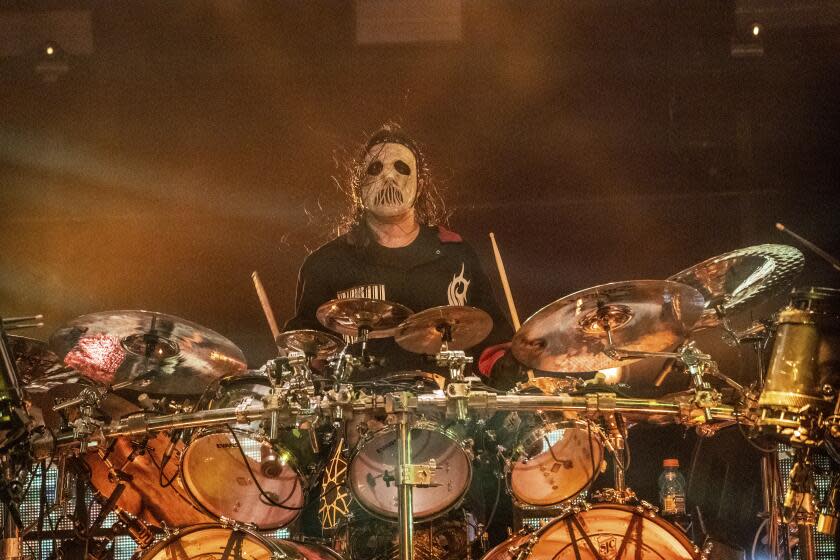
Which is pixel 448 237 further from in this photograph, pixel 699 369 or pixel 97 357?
pixel 97 357

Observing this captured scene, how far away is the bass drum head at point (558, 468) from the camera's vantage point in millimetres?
3824

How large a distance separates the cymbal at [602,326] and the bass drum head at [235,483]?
1.12 metres

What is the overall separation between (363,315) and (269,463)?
2.49 ft

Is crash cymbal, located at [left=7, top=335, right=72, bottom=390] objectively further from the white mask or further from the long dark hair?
the white mask

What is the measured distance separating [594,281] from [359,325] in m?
2.59

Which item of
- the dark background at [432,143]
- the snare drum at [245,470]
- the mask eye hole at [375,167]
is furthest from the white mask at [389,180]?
the snare drum at [245,470]

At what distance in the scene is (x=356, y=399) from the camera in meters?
3.56

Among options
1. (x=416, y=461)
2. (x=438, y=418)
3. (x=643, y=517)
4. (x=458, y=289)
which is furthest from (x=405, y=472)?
(x=458, y=289)

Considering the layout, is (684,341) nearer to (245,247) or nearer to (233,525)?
(233,525)

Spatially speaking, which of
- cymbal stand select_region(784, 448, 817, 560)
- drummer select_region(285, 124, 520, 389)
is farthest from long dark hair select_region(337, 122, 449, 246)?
cymbal stand select_region(784, 448, 817, 560)

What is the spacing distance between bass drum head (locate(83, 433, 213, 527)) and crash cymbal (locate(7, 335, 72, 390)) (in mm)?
591

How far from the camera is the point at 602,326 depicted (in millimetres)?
3725

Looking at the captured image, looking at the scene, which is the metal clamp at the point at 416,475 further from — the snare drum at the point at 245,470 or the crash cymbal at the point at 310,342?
the crash cymbal at the point at 310,342

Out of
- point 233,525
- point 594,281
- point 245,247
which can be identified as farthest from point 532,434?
point 245,247
